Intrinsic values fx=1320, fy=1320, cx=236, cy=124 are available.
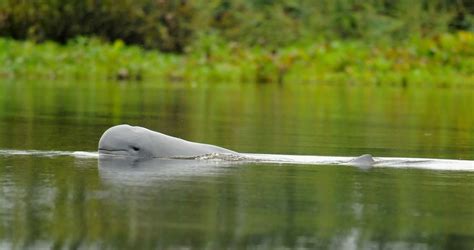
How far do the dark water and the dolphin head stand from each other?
0.42 metres

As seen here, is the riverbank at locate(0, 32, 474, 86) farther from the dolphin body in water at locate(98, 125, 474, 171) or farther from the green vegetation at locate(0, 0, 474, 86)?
the dolphin body in water at locate(98, 125, 474, 171)

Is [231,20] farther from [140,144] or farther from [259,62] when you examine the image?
[140,144]

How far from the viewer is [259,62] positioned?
114 ft

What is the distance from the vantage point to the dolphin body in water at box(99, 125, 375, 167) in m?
12.4

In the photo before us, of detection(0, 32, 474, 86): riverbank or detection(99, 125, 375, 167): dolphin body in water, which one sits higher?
detection(0, 32, 474, 86): riverbank

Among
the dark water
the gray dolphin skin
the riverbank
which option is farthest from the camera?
the riverbank

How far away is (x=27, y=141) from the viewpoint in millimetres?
14250

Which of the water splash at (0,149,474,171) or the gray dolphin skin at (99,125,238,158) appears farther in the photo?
the water splash at (0,149,474,171)

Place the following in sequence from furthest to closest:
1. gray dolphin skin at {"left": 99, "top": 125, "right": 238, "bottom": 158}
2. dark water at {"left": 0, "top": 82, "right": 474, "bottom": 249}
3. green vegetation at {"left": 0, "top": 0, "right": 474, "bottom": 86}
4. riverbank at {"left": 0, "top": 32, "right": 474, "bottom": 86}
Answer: green vegetation at {"left": 0, "top": 0, "right": 474, "bottom": 86} < riverbank at {"left": 0, "top": 32, "right": 474, "bottom": 86} < gray dolphin skin at {"left": 99, "top": 125, "right": 238, "bottom": 158} < dark water at {"left": 0, "top": 82, "right": 474, "bottom": 249}

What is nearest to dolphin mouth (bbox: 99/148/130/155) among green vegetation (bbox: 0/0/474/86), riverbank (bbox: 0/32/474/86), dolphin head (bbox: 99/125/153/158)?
dolphin head (bbox: 99/125/153/158)

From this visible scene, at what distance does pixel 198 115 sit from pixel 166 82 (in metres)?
12.2

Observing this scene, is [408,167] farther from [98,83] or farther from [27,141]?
[98,83]

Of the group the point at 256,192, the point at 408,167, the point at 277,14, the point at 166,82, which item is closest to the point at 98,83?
the point at 166,82

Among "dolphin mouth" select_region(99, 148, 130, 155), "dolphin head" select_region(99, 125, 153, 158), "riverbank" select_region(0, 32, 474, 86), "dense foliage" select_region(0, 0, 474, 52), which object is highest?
"dense foliage" select_region(0, 0, 474, 52)
